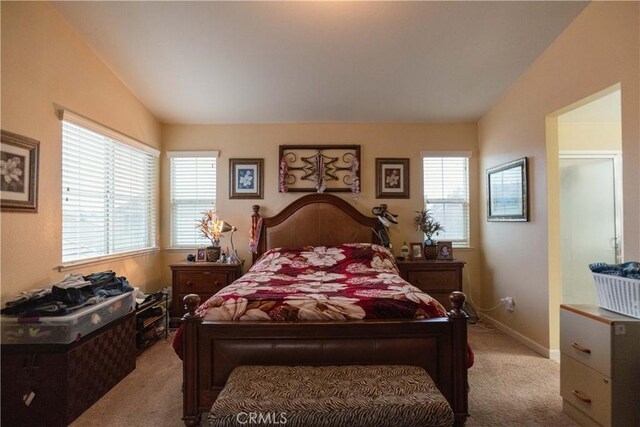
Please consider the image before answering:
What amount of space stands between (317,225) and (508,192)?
2166 millimetres

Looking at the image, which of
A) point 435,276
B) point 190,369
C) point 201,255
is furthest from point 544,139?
point 201,255

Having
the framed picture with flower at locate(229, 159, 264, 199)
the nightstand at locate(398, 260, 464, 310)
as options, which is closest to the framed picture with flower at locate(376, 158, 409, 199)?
the nightstand at locate(398, 260, 464, 310)

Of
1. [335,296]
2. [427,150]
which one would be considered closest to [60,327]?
[335,296]

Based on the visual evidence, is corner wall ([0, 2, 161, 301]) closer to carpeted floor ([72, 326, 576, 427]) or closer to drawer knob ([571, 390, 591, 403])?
carpeted floor ([72, 326, 576, 427])

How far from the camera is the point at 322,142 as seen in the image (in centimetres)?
408

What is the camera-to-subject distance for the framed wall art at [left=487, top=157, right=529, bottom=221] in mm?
3100

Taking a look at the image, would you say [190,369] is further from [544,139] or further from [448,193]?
[448,193]

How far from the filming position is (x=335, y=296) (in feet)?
6.83

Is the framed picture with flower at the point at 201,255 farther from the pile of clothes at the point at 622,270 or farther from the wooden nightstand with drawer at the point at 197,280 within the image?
the pile of clothes at the point at 622,270

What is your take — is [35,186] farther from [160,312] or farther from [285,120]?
[285,120]

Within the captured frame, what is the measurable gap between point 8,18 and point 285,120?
2551 mm

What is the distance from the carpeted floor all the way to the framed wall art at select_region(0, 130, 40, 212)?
Result: 148 cm

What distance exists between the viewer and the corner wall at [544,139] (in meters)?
2.03

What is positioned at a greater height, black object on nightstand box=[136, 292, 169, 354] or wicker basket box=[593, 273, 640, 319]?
wicker basket box=[593, 273, 640, 319]
